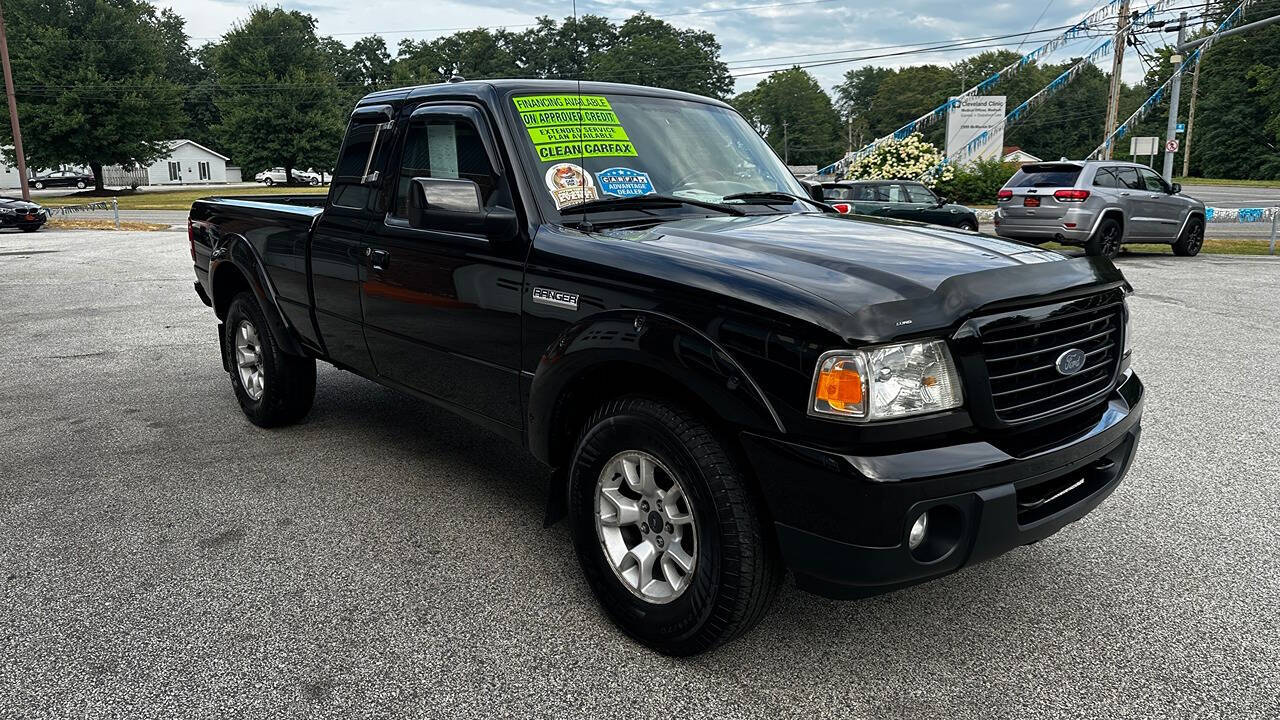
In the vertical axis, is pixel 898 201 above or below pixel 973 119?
below

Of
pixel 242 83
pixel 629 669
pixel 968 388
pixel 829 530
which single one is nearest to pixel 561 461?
pixel 629 669

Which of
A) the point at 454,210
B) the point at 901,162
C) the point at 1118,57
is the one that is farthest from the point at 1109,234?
the point at 1118,57

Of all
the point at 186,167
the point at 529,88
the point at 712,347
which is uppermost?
the point at 186,167

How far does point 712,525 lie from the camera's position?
2.56 m

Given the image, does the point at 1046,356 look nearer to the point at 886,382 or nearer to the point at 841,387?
the point at 886,382

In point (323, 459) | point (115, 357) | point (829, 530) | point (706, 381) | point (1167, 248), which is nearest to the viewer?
point (829, 530)

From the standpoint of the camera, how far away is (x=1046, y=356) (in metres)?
2.64

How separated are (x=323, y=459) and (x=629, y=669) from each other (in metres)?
2.68

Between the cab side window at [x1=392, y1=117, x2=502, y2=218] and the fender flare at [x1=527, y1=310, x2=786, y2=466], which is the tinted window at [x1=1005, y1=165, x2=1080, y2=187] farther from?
the fender flare at [x1=527, y1=310, x2=786, y2=466]

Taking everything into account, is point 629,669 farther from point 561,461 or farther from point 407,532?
point 407,532

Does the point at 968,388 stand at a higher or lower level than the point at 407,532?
higher

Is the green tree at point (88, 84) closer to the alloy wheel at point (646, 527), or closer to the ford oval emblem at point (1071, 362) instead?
the alloy wheel at point (646, 527)

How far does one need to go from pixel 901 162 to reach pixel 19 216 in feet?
86.7

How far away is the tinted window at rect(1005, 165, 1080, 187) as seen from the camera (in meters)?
15.2
